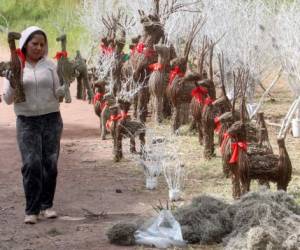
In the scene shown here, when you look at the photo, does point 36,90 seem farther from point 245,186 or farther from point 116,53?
point 116,53

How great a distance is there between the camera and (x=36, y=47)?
17.9 ft

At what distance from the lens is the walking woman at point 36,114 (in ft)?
17.9

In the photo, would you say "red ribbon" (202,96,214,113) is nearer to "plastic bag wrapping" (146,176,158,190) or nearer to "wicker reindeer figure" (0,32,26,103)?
"plastic bag wrapping" (146,176,158,190)

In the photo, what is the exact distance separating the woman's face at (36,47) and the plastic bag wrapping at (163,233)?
1479 mm

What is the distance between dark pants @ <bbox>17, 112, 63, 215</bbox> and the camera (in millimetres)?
5477

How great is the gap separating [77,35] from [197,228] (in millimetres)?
13685

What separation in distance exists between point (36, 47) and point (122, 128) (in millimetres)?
2489

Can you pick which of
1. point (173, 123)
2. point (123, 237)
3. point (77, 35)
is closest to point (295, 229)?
point (123, 237)

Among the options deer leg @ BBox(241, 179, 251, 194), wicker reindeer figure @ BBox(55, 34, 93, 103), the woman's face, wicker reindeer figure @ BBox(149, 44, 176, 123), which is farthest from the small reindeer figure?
wicker reindeer figure @ BBox(149, 44, 176, 123)

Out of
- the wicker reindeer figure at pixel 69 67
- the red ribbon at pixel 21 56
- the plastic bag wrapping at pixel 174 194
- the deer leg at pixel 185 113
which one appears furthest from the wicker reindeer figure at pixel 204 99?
the red ribbon at pixel 21 56


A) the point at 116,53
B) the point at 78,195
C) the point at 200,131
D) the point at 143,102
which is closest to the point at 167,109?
the point at 143,102

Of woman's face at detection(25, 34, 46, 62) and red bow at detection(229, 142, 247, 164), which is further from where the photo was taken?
red bow at detection(229, 142, 247, 164)

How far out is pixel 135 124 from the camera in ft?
25.9

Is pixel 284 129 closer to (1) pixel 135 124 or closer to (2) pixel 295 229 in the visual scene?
(1) pixel 135 124
